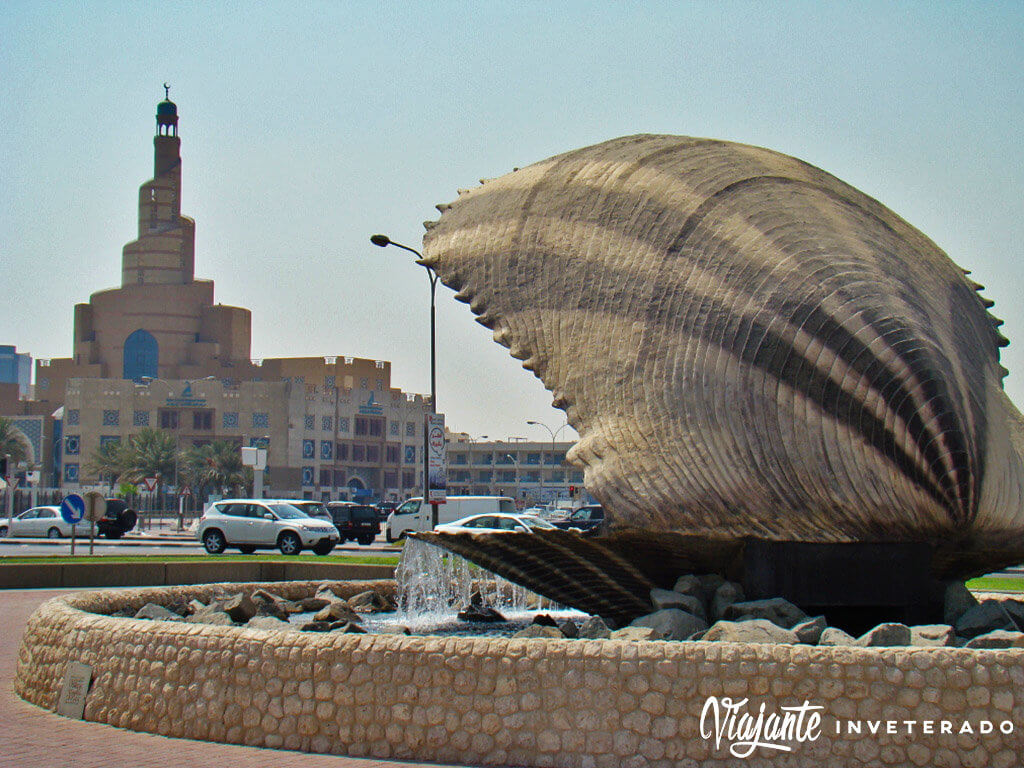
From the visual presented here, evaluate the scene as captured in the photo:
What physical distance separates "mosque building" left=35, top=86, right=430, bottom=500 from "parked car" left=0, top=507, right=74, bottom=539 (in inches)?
1582

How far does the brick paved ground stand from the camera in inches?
252

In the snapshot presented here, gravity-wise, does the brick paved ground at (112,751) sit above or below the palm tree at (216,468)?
below

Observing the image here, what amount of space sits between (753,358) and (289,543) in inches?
904

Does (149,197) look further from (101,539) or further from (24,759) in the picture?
(24,759)

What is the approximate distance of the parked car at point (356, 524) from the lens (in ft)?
124

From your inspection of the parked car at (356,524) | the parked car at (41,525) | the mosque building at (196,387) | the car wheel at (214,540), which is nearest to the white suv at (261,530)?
the car wheel at (214,540)

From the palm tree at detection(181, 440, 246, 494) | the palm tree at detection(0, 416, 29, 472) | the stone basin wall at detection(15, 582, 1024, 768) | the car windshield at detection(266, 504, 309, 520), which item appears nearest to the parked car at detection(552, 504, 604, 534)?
the car windshield at detection(266, 504, 309, 520)

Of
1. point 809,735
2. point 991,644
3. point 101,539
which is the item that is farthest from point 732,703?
point 101,539

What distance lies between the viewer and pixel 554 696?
20.6 ft

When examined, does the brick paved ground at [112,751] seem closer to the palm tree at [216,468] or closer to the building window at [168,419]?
the palm tree at [216,468]

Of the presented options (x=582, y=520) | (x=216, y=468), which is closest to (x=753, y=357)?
(x=582, y=520)

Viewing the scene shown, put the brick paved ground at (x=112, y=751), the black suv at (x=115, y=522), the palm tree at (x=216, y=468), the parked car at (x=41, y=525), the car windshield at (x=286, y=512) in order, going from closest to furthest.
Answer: the brick paved ground at (x=112, y=751)
the car windshield at (x=286, y=512)
the parked car at (x=41, y=525)
the black suv at (x=115, y=522)
the palm tree at (x=216, y=468)

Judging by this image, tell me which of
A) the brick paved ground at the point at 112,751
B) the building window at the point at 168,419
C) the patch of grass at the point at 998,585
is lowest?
the patch of grass at the point at 998,585

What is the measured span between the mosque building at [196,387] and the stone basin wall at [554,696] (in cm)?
7313
